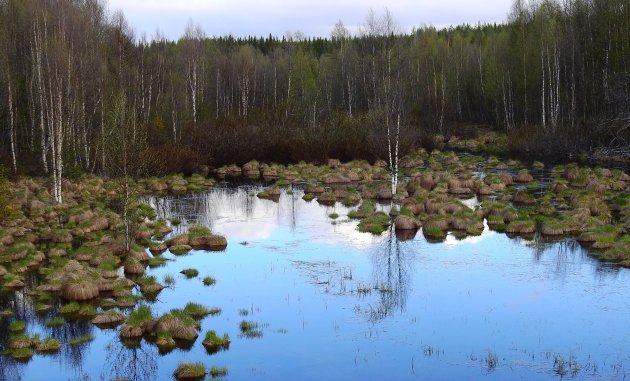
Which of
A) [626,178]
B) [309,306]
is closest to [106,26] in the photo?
[626,178]

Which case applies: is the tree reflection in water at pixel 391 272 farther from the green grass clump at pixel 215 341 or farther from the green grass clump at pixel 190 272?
the green grass clump at pixel 190 272

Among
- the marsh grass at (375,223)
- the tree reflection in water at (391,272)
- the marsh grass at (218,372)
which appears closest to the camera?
the marsh grass at (218,372)

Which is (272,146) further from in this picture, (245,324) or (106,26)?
(245,324)

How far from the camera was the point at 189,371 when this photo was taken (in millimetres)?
19125

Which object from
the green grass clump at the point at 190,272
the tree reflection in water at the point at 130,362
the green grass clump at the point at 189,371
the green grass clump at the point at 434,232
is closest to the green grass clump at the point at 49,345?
the tree reflection in water at the point at 130,362

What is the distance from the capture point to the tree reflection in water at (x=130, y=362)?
19.6 m

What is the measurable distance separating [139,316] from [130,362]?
2761 mm

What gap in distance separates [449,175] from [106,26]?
4276 centimetres

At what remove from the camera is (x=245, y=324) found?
2300cm

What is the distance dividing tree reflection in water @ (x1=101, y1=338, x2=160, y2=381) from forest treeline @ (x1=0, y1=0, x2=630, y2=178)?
42.1 ft

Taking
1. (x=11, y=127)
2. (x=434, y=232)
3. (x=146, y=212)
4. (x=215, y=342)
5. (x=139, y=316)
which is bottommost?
(x=215, y=342)

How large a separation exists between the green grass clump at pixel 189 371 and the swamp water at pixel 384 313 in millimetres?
680

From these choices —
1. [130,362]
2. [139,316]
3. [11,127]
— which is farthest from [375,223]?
[11,127]

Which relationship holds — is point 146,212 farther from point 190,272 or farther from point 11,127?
point 11,127
